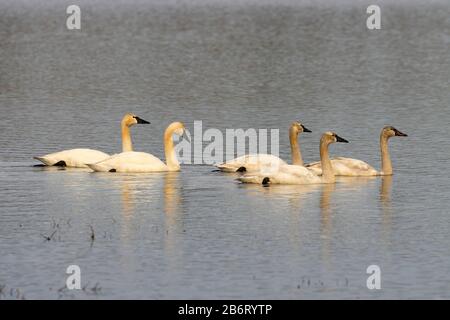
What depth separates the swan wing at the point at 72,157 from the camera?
29.0 metres

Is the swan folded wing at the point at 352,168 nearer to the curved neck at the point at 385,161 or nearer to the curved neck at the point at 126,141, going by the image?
the curved neck at the point at 385,161

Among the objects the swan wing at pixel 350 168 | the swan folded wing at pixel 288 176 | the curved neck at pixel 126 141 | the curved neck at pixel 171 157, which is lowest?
the swan folded wing at pixel 288 176

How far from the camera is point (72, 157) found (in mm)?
29062

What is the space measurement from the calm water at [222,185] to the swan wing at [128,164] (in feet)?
0.93

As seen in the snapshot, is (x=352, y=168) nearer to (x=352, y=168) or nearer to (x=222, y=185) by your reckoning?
(x=352, y=168)

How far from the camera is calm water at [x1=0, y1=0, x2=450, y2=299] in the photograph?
61.3 feet

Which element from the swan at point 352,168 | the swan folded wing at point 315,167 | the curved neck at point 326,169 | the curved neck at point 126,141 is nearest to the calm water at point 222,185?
the curved neck at point 326,169

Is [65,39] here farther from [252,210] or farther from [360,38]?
[252,210]

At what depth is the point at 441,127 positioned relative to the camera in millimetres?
35812

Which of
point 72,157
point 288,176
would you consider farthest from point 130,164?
point 288,176

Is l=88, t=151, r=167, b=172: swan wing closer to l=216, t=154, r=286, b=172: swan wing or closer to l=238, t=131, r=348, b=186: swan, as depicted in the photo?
l=216, t=154, r=286, b=172: swan wing

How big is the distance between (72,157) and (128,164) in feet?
4.68
